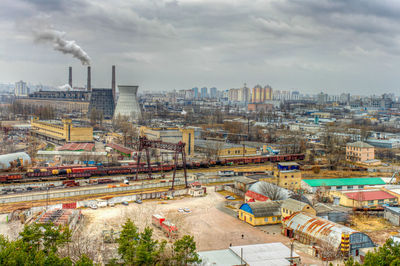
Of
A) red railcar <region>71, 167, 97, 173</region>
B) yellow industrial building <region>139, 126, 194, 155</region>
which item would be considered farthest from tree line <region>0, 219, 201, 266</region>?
yellow industrial building <region>139, 126, 194, 155</region>

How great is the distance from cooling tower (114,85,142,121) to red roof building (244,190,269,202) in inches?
1077

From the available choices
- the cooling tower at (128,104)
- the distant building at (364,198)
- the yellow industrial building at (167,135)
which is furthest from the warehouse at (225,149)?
the cooling tower at (128,104)

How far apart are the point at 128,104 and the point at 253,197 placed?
28.8 metres

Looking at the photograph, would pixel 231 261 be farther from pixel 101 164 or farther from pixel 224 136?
pixel 224 136

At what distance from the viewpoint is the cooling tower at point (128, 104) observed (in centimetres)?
3988

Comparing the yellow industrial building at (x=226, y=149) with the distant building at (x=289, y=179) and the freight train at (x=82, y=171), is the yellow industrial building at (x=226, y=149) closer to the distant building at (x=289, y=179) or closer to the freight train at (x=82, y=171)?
the freight train at (x=82, y=171)

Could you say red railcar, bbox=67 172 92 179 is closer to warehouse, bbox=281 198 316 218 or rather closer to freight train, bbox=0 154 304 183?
freight train, bbox=0 154 304 183

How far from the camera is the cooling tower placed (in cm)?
3988

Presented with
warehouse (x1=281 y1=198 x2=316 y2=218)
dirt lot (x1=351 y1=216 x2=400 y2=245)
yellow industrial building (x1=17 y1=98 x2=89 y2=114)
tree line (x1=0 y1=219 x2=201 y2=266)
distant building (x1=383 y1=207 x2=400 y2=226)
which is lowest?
dirt lot (x1=351 y1=216 x2=400 y2=245)

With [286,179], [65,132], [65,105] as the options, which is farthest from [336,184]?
[65,105]

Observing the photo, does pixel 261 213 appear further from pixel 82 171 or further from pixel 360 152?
pixel 360 152

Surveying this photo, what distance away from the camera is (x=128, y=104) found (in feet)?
132

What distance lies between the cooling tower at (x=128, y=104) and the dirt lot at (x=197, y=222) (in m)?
27.2

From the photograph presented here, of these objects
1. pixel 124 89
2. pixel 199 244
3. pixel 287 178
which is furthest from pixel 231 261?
pixel 124 89
